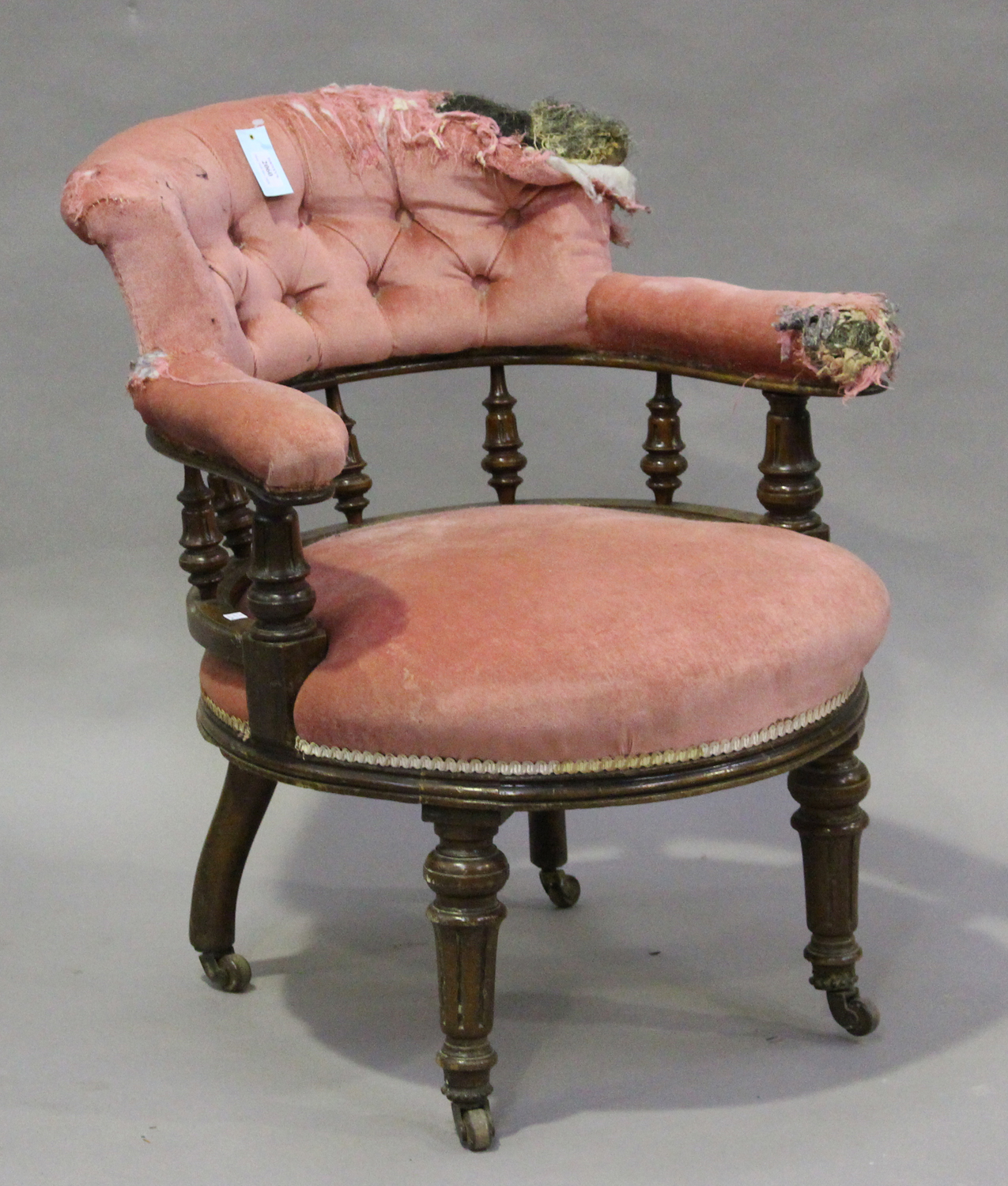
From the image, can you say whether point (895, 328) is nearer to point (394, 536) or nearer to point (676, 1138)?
point (394, 536)

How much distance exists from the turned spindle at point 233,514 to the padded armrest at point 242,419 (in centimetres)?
18

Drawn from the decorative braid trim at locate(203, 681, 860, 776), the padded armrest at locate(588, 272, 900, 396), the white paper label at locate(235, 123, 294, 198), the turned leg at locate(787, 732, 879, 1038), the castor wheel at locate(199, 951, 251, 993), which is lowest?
the castor wheel at locate(199, 951, 251, 993)

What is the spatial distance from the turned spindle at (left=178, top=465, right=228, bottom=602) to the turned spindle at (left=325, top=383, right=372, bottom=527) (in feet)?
0.84

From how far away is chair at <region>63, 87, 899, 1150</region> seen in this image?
1508 mm

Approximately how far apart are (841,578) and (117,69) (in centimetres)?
136

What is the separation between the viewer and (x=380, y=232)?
6.73ft

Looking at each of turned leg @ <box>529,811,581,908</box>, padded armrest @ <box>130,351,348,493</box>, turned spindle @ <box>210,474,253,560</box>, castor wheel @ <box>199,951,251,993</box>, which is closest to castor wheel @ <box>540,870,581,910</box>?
turned leg @ <box>529,811,581,908</box>

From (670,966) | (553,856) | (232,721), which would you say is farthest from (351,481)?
(670,966)

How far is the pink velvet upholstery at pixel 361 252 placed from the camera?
1710mm

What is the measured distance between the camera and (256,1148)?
1.75 metres

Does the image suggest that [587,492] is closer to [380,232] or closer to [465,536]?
[380,232]

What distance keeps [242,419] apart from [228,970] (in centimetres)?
84

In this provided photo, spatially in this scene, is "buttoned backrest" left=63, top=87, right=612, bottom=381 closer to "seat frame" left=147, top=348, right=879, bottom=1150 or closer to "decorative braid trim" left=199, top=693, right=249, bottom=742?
"seat frame" left=147, top=348, right=879, bottom=1150

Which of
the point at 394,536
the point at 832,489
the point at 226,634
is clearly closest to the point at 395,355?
the point at 394,536
